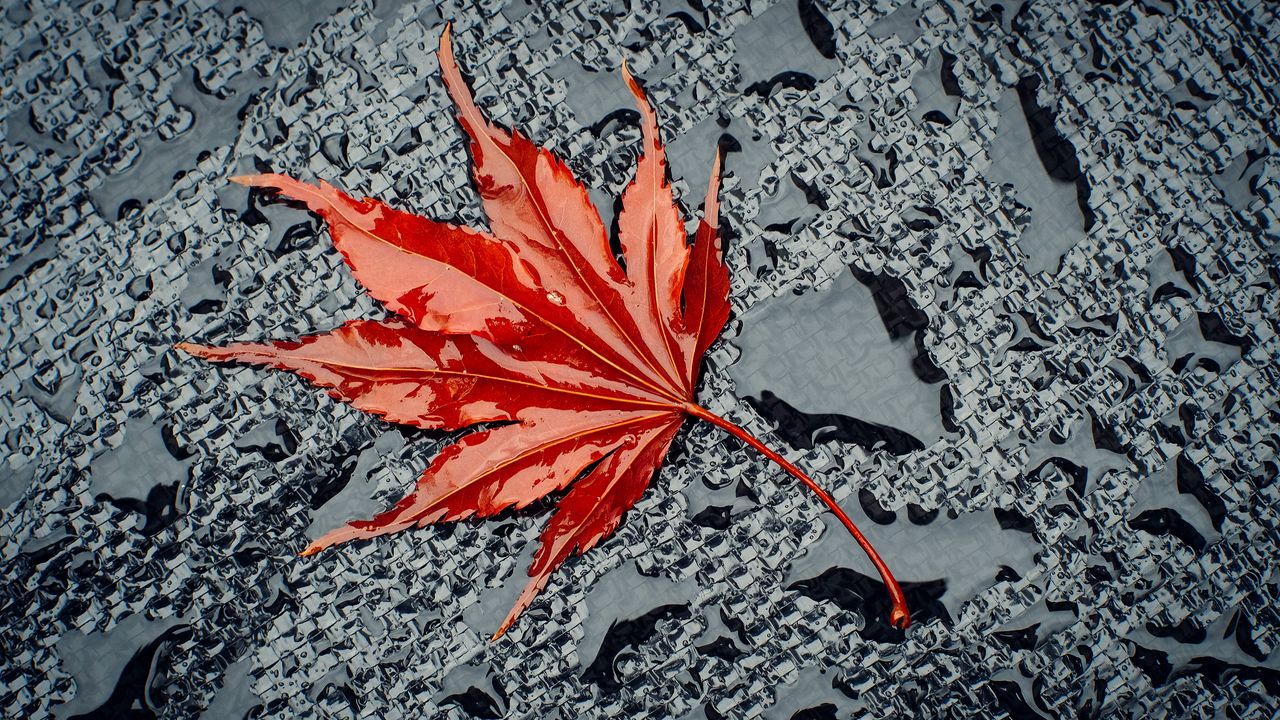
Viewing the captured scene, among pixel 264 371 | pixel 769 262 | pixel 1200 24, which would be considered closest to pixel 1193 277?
pixel 1200 24

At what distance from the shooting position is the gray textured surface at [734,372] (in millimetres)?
510

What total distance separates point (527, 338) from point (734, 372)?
160mm

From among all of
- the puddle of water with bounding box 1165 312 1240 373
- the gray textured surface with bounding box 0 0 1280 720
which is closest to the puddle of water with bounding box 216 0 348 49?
→ the gray textured surface with bounding box 0 0 1280 720

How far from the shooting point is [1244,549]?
0.52m

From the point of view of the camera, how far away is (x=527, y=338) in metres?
0.43

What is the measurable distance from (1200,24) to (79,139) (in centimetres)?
83

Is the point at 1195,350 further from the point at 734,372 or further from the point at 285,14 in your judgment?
the point at 285,14

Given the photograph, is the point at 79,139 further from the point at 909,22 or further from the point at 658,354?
the point at 909,22

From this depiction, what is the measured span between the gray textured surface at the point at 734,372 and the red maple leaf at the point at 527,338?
2.2 inches

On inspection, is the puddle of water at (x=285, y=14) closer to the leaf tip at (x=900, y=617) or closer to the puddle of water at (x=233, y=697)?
the puddle of water at (x=233, y=697)

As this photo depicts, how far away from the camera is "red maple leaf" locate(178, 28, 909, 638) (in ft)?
1.36

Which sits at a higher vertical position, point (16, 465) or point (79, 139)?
point (79, 139)

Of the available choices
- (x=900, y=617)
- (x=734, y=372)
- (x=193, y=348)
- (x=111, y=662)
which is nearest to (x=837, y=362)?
(x=734, y=372)

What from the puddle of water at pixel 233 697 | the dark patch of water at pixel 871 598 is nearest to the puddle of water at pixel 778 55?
the dark patch of water at pixel 871 598
